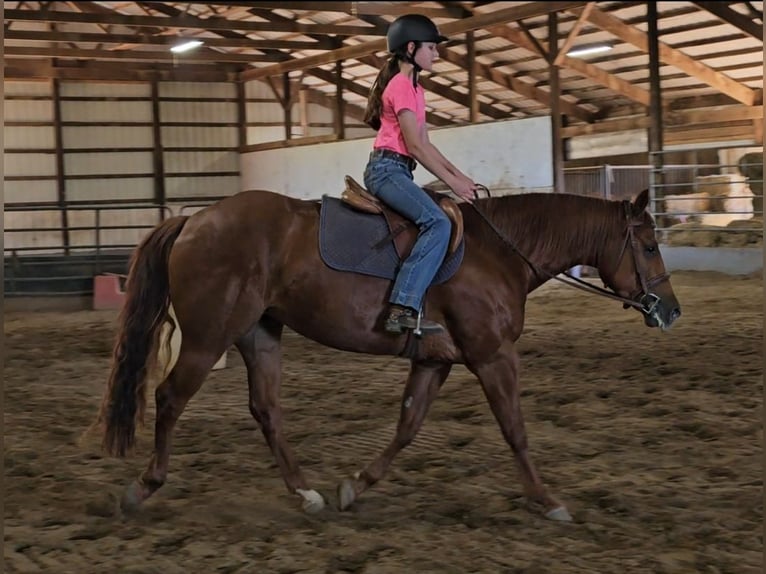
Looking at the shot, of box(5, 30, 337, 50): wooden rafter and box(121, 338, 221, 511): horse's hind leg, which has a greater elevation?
box(5, 30, 337, 50): wooden rafter

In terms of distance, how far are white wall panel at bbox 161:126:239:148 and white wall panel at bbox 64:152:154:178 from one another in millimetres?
762

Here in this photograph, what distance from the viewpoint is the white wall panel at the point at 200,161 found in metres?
23.6

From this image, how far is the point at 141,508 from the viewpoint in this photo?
12.0 feet

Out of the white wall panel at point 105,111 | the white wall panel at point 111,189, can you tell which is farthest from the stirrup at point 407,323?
the white wall panel at point 105,111

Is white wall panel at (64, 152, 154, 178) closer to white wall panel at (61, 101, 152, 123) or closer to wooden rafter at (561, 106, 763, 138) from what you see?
white wall panel at (61, 101, 152, 123)

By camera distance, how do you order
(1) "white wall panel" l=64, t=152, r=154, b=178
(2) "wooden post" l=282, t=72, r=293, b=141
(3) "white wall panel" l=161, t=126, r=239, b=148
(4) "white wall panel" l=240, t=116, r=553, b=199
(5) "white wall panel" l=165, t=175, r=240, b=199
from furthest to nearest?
1. (2) "wooden post" l=282, t=72, r=293, b=141
2. (3) "white wall panel" l=161, t=126, r=239, b=148
3. (5) "white wall panel" l=165, t=175, r=240, b=199
4. (1) "white wall panel" l=64, t=152, r=154, b=178
5. (4) "white wall panel" l=240, t=116, r=553, b=199

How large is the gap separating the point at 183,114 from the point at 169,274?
69.7 feet

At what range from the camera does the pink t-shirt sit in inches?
139

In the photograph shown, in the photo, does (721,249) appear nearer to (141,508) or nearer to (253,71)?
(141,508)

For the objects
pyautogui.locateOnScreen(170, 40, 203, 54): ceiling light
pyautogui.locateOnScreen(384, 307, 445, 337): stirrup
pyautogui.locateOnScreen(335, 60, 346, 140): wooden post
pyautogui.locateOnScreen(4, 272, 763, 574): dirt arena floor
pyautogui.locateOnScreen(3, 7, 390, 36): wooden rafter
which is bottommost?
pyautogui.locateOnScreen(4, 272, 763, 574): dirt arena floor

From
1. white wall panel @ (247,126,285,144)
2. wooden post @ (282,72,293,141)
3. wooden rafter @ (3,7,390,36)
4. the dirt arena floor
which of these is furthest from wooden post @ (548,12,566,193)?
white wall panel @ (247,126,285,144)

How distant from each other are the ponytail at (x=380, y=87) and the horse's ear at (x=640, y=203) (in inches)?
45.7

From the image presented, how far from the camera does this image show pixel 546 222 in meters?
3.80

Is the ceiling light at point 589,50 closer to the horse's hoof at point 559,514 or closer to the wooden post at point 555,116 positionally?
the wooden post at point 555,116
